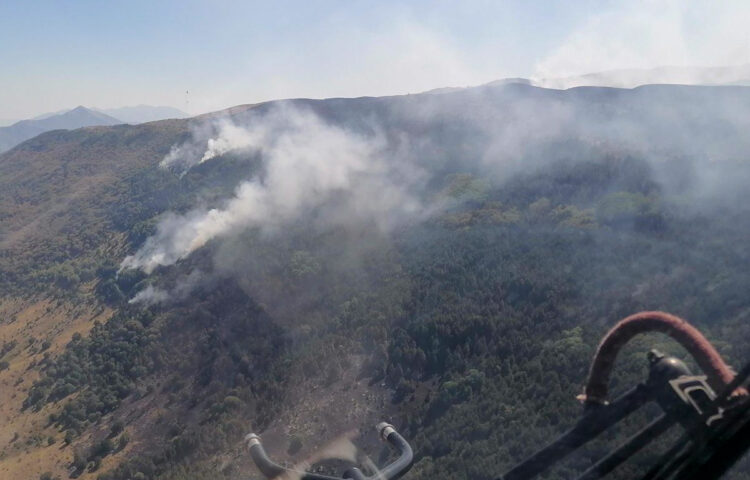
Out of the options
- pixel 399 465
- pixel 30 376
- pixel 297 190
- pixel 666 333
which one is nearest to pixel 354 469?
pixel 399 465

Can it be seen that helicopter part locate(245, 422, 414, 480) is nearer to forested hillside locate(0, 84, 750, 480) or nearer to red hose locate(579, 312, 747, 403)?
red hose locate(579, 312, 747, 403)

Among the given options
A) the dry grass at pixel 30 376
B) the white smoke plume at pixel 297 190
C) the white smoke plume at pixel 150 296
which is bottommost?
the dry grass at pixel 30 376

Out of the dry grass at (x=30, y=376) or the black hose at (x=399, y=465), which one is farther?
the dry grass at (x=30, y=376)

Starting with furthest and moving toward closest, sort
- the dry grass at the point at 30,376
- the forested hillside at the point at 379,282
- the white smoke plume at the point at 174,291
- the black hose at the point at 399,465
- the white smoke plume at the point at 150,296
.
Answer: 1. the white smoke plume at the point at 150,296
2. the white smoke plume at the point at 174,291
3. the dry grass at the point at 30,376
4. the forested hillside at the point at 379,282
5. the black hose at the point at 399,465

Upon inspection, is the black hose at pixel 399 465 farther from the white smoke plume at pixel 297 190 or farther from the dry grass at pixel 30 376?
the white smoke plume at pixel 297 190

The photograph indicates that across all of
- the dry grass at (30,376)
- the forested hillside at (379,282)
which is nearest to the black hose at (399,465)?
the forested hillside at (379,282)

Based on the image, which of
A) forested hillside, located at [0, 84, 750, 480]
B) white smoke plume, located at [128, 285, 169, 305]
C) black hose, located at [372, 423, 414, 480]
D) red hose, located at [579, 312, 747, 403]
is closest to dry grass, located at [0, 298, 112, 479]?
forested hillside, located at [0, 84, 750, 480]

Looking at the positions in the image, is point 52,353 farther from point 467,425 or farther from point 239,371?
point 467,425
